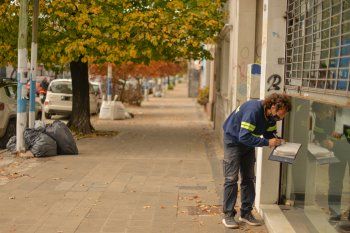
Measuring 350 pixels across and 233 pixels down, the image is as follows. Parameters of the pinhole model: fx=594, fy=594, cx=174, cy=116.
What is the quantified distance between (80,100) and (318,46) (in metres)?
11.8

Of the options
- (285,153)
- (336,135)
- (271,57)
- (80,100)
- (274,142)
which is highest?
(271,57)

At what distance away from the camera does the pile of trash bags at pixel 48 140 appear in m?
11.7

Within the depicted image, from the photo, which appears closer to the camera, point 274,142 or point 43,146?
point 274,142

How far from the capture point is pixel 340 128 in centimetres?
561

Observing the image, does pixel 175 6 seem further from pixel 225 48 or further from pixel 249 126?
pixel 249 126

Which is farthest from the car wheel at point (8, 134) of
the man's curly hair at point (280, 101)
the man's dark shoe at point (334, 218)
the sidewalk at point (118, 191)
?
the man's dark shoe at point (334, 218)

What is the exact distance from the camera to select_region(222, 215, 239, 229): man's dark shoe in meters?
6.52

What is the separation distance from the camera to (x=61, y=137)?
39.2ft

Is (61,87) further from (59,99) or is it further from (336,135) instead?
(336,135)

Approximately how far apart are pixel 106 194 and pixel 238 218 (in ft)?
6.97

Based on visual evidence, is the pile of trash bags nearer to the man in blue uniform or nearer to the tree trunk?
the tree trunk

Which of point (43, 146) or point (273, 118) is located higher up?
point (273, 118)

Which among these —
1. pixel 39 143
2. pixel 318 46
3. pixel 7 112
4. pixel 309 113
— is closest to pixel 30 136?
pixel 39 143

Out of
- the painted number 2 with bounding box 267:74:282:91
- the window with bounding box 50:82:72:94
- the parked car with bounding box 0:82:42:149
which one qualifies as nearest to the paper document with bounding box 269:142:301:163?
the painted number 2 with bounding box 267:74:282:91
